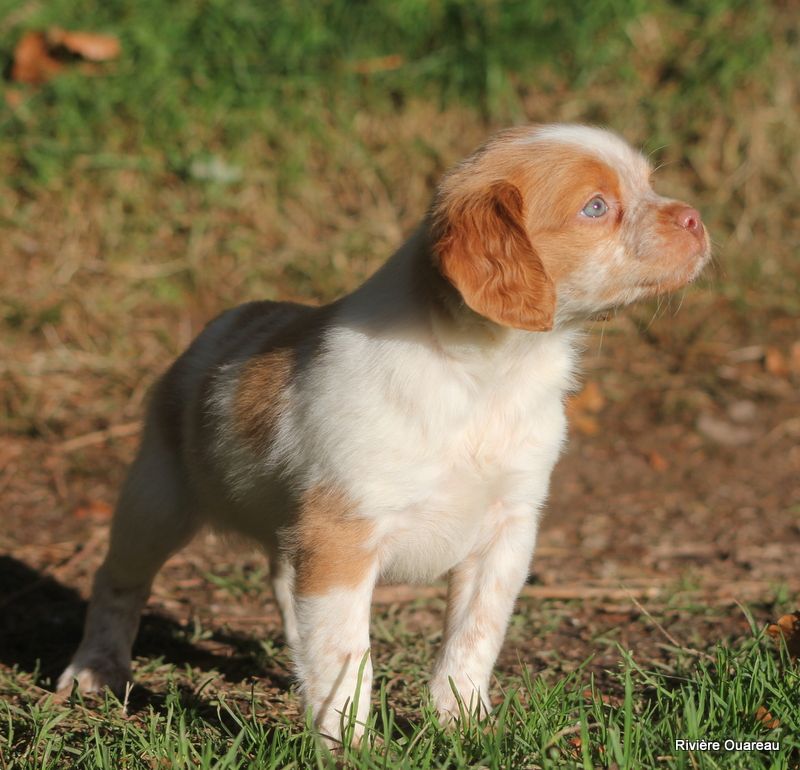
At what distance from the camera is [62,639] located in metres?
4.98

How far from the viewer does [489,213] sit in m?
3.39

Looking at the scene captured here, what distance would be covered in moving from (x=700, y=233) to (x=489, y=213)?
0.76 meters

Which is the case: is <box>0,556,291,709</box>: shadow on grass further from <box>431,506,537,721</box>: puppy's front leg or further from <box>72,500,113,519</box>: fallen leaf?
<box>431,506,537,721</box>: puppy's front leg

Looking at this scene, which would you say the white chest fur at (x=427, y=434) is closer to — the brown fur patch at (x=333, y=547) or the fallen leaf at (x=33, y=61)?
the brown fur patch at (x=333, y=547)

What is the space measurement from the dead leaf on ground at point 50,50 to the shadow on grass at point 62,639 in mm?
3952

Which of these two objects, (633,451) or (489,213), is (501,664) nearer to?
(489,213)

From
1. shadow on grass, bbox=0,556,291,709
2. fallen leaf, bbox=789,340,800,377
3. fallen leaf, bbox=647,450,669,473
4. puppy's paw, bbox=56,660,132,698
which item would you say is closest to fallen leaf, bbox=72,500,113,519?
shadow on grass, bbox=0,556,291,709

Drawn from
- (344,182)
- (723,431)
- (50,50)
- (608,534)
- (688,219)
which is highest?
(688,219)

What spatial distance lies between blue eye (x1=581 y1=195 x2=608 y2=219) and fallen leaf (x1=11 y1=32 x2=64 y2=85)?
18.7 feet

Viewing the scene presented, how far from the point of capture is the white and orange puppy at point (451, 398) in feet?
11.3

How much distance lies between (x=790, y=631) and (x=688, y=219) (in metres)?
1.37

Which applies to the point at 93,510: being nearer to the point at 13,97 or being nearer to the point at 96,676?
the point at 96,676

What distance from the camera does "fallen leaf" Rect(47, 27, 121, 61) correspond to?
819cm

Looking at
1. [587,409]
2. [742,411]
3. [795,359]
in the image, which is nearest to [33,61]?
[587,409]
